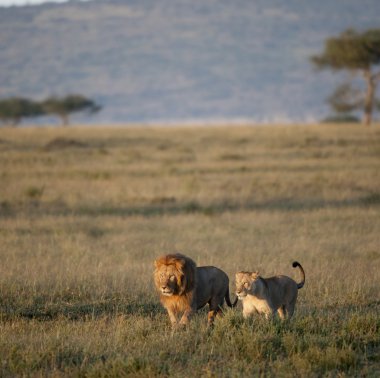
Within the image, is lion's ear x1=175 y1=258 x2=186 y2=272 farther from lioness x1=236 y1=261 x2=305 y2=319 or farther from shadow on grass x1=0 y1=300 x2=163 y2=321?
shadow on grass x1=0 y1=300 x2=163 y2=321

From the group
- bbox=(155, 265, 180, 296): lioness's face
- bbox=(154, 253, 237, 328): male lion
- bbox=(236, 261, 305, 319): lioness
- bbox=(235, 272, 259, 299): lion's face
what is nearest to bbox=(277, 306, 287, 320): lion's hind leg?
bbox=(236, 261, 305, 319): lioness

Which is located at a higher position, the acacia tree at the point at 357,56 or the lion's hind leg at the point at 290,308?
the acacia tree at the point at 357,56

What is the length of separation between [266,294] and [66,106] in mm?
87826

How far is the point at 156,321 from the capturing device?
322 inches

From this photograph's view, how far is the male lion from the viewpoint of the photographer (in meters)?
7.33

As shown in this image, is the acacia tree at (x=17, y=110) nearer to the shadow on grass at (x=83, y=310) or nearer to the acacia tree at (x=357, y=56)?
the acacia tree at (x=357, y=56)

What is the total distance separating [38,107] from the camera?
91562mm

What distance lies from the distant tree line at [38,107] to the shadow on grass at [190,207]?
71.2 meters

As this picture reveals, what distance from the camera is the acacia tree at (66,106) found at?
3622 inches

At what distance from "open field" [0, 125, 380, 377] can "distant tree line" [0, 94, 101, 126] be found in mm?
60104

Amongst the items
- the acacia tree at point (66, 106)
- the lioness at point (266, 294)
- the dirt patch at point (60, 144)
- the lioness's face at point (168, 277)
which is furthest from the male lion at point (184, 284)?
the acacia tree at point (66, 106)

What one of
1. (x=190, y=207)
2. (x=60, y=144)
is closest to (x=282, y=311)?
(x=190, y=207)

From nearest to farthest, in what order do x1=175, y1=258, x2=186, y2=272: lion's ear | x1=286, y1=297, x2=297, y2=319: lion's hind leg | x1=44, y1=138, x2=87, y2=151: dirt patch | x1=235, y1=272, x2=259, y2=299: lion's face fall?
1. x1=175, y1=258, x2=186, y2=272: lion's ear
2. x1=235, y1=272, x2=259, y2=299: lion's face
3. x1=286, y1=297, x2=297, y2=319: lion's hind leg
4. x1=44, y1=138, x2=87, y2=151: dirt patch

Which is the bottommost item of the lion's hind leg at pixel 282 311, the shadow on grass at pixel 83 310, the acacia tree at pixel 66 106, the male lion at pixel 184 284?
the acacia tree at pixel 66 106
